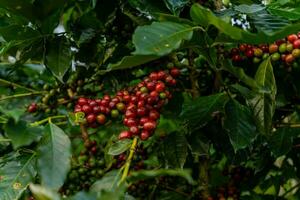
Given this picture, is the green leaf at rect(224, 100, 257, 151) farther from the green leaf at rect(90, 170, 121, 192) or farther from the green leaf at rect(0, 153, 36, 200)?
the green leaf at rect(0, 153, 36, 200)

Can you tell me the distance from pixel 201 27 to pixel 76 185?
0.59 m

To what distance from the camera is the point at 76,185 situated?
1.28 meters

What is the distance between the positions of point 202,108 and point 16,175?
40 centimetres

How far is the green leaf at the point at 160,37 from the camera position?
782mm

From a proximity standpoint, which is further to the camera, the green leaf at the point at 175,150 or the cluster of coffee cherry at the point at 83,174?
the cluster of coffee cherry at the point at 83,174

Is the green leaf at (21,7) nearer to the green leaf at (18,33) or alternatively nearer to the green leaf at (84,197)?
the green leaf at (18,33)

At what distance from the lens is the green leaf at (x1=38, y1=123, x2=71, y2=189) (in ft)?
2.56

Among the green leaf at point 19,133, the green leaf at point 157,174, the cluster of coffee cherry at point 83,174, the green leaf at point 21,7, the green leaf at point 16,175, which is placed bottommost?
the cluster of coffee cherry at point 83,174

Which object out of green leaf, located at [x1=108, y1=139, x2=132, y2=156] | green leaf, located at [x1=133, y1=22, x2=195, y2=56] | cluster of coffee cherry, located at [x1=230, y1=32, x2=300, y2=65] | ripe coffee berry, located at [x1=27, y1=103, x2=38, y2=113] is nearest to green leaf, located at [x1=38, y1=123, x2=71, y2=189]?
green leaf, located at [x1=108, y1=139, x2=132, y2=156]

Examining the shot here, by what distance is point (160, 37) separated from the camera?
816 mm

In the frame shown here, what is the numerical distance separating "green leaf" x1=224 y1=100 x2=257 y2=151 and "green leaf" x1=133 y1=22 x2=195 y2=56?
249mm

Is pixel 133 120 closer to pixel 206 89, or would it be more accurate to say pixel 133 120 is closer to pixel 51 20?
pixel 51 20

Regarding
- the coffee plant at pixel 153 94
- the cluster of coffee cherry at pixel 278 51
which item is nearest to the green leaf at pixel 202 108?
the coffee plant at pixel 153 94

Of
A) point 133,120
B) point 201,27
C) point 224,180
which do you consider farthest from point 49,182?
point 224,180
